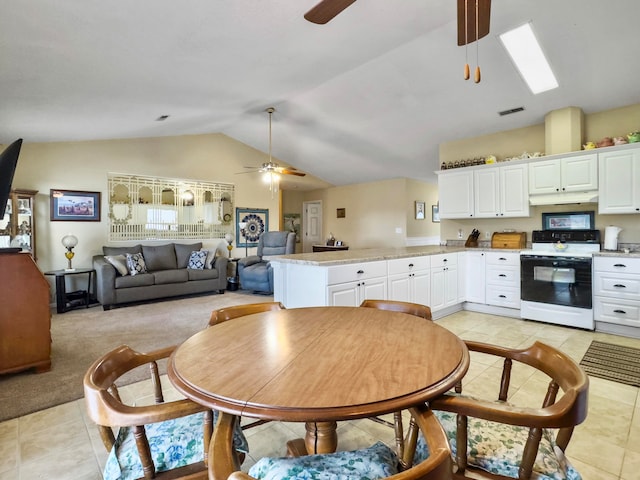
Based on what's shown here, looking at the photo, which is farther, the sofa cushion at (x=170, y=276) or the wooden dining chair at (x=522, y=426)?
the sofa cushion at (x=170, y=276)

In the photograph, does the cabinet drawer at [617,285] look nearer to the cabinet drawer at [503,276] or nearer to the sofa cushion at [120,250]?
the cabinet drawer at [503,276]

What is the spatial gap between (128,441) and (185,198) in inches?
244

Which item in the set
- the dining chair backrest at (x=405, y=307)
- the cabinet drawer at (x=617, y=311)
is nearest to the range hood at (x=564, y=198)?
the cabinet drawer at (x=617, y=311)

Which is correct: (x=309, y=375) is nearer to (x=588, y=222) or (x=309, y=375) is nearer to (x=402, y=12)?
(x=402, y=12)

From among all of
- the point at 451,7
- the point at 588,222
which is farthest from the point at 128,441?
the point at 588,222

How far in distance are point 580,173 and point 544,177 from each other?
0.37 meters

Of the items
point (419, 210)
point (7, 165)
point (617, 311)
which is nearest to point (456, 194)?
point (617, 311)

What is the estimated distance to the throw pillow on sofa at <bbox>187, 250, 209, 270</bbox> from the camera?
595 centimetres

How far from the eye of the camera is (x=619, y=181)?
3.68 m

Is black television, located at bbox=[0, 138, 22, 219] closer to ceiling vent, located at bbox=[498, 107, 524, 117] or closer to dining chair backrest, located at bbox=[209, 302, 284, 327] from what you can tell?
dining chair backrest, located at bbox=[209, 302, 284, 327]

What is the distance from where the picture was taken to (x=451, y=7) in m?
2.90

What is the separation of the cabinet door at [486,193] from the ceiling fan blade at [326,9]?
144 inches

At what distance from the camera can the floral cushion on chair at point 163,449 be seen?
3.33 feet

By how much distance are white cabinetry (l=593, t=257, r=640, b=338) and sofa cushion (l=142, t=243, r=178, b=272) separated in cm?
627
